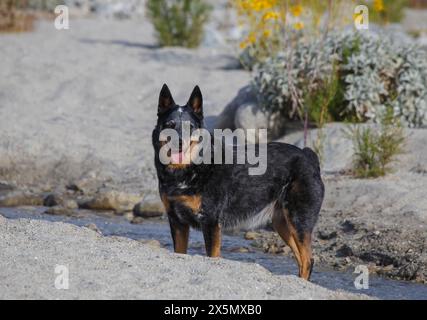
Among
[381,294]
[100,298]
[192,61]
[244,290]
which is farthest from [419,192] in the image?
[192,61]

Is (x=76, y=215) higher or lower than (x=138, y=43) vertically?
lower

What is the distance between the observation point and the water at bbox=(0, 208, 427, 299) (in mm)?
7207

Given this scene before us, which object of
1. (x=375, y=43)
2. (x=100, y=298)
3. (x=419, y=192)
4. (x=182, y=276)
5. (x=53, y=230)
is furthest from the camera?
(x=375, y=43)

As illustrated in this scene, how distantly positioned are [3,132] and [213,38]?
7.97 meters

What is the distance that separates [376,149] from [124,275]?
482 cm

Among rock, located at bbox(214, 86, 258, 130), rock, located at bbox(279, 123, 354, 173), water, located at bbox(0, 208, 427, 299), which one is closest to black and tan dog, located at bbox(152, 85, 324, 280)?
water, located at bbox(0, 208, 427, 299)

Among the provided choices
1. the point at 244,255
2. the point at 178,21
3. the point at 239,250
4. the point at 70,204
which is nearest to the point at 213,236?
the point at 244,255

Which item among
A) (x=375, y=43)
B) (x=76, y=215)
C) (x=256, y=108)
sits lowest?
(x=76, y=215)

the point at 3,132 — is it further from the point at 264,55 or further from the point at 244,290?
the point at 244,290

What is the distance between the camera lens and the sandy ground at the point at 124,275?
5.53 metres

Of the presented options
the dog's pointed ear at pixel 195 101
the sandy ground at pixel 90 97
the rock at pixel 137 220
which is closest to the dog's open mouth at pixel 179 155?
the dog's pointed ear at pixel 195 101

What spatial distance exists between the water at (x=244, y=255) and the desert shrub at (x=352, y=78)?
2868 millimetres

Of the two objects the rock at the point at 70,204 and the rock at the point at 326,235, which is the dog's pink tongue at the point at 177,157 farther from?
the rock at the point at 70,204
